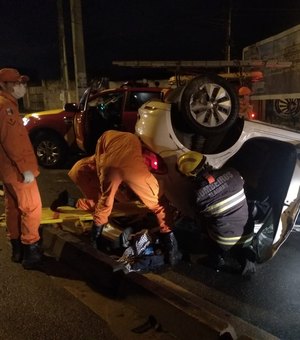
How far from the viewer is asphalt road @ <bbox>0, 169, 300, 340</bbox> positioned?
10.3 ft

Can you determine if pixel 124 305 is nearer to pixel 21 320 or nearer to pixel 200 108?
pixel 21 320

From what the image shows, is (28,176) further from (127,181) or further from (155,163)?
(155,163)

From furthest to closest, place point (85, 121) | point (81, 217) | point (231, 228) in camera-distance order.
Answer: point (85, 121), point (81, 217), point (231, 228)

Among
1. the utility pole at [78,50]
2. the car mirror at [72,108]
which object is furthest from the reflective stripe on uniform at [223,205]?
the utility pole at [78,50]

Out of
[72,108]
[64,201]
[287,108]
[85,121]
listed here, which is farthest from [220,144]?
[287,108]

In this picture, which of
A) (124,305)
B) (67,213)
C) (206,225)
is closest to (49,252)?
(67,213)

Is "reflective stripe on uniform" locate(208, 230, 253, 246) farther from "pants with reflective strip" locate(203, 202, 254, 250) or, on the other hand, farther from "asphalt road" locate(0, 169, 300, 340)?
"asphalt road" locate(0, 169, 300, 340)

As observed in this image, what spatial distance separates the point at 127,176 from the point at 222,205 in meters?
0.97

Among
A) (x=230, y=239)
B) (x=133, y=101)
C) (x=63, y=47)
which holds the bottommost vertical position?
(x=230, y=239)

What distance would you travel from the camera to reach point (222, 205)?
3693mm

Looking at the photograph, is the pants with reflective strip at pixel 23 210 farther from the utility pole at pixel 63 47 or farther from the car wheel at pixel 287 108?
the utility pole at pixel 63 47

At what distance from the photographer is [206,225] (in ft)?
12.7

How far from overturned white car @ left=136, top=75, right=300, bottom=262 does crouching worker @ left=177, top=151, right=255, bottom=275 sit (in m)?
0.14

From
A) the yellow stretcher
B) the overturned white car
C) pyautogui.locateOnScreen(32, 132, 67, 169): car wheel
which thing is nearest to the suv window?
pyautogui.locateOnScreen(32, 132, 67, 169): car wheel
